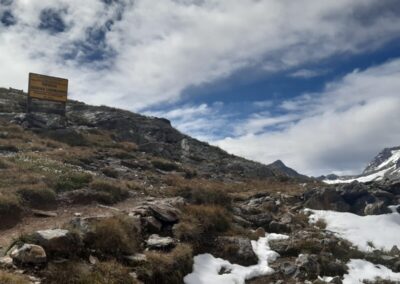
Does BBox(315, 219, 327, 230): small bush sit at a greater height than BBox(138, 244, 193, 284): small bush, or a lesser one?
greater

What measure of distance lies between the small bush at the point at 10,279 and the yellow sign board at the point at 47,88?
33.8m

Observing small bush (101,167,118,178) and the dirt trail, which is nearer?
the dirt trail

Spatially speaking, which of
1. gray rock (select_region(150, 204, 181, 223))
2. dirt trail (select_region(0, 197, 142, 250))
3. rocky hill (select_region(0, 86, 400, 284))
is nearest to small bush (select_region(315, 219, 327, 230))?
rocky hill (select_region(0, 86, 400, 284))

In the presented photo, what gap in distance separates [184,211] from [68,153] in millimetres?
14640

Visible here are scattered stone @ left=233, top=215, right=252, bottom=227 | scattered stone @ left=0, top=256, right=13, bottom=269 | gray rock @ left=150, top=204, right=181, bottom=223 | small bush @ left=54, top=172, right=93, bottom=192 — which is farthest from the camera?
small bush @ left=54, top=172, right=93, bottom=192

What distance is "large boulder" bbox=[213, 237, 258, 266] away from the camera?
15044 millimetres

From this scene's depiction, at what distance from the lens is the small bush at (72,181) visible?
19.6 meters

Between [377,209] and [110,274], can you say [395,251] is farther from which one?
[110,274]

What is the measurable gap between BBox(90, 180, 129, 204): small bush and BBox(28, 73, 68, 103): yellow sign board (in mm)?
23197

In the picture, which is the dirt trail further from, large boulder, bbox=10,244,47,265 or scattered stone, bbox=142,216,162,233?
scattered stone, bbox=142,216,162,233

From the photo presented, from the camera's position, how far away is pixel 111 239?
12211mm

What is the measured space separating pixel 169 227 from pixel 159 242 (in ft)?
6.07

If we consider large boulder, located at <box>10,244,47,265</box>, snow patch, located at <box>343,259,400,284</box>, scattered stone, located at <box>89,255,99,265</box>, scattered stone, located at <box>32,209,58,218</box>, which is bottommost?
snow patch, located at <box>343,259,400,284</box>

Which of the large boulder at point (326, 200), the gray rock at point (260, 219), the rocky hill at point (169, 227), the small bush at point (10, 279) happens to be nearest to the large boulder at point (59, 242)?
the rocky hill at point (169, 227)
